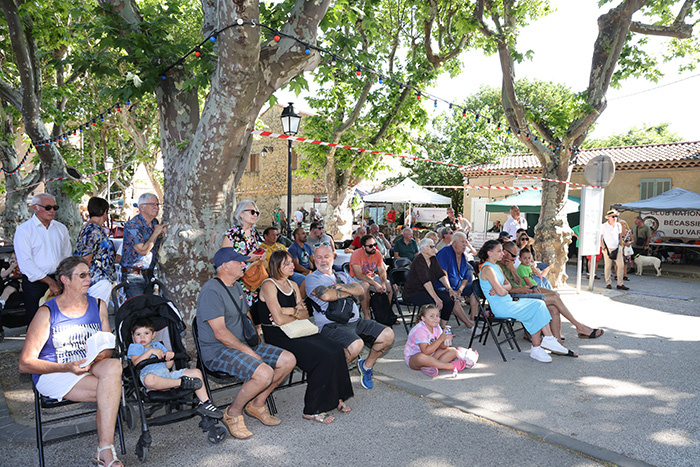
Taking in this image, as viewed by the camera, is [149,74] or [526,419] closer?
[526,419]

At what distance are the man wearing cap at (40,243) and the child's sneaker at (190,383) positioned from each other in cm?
205

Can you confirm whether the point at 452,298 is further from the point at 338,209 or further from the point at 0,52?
the point at 0,52

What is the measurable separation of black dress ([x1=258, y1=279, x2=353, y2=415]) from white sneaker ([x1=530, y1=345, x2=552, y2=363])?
2.55 meters

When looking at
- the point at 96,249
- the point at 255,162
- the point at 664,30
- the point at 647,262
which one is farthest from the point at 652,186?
the point at 255,162

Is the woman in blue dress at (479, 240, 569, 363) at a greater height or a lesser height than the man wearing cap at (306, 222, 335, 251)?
lesser

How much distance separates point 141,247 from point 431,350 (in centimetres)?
307

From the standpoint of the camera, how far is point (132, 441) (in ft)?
11.5

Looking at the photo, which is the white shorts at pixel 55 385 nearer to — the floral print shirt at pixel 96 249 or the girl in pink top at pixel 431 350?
the floral print shirt at pixel 96 249

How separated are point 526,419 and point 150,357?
296 cm

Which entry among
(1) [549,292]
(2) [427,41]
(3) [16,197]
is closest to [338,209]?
(2) [427,41]

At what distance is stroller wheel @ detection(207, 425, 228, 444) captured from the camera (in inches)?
134

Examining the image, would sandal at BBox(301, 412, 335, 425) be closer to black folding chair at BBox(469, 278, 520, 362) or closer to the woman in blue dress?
black folding chair at BBox(469, 278, 520, 362)

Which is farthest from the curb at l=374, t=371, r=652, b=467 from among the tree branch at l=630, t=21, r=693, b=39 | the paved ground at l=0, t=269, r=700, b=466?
the tree branch at l=630, t=21, r=693, b=39

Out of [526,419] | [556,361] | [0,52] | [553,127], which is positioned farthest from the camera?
[0,52]
